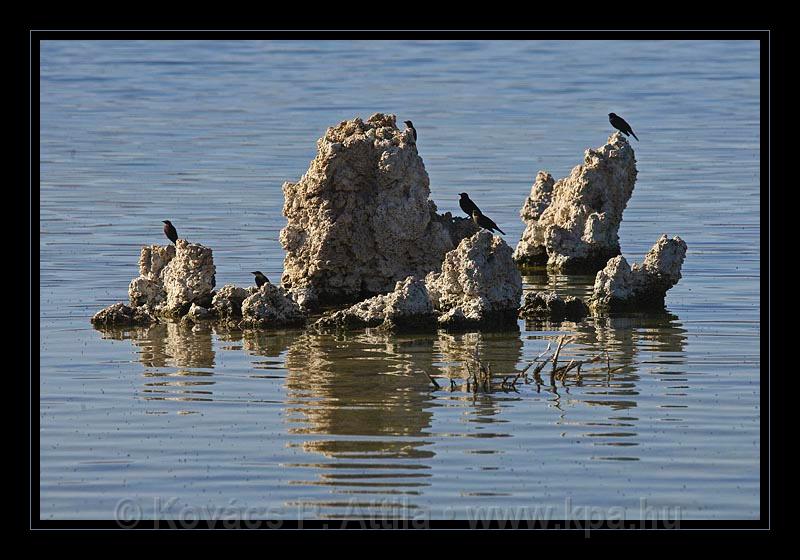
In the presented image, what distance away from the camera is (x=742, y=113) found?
158 ft

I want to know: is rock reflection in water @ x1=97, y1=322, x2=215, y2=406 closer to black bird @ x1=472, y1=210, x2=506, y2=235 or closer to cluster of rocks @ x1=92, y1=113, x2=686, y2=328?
cluster of rocks @ x1=92, y1=113, x2=686, y2=328

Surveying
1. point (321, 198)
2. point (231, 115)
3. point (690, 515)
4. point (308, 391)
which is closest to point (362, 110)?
point (231, 115)

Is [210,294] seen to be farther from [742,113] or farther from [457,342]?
[742,113]

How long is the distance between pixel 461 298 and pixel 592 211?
15.0 ft

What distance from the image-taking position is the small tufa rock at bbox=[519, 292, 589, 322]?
→ 21172mm

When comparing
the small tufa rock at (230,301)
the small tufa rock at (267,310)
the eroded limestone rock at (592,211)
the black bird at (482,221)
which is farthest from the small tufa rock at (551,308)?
the eroded limestone rock at (592,211)

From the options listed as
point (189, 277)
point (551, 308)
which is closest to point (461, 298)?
point (551, 308)

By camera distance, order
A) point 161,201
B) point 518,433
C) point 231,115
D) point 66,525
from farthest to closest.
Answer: point 231,115 < point 161,201 < point 518,433 < point 66,525

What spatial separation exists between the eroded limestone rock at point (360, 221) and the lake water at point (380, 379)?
155 cm

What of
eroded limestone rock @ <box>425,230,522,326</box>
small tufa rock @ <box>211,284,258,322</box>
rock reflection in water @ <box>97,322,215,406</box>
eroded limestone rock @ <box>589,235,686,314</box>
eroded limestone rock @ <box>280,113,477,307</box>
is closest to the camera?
rock reflection in water @ <box>97,322,215,406</box>

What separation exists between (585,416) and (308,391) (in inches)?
104

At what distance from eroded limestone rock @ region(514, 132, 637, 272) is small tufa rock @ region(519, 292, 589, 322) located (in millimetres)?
3277

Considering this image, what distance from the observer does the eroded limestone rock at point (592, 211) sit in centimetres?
2466

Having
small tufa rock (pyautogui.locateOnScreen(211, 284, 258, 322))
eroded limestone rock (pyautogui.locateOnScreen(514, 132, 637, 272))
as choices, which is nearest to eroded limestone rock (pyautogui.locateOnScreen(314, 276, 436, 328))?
small tufa rock (pyautogui.locateOnScreen(211, 284, 258, 322))
